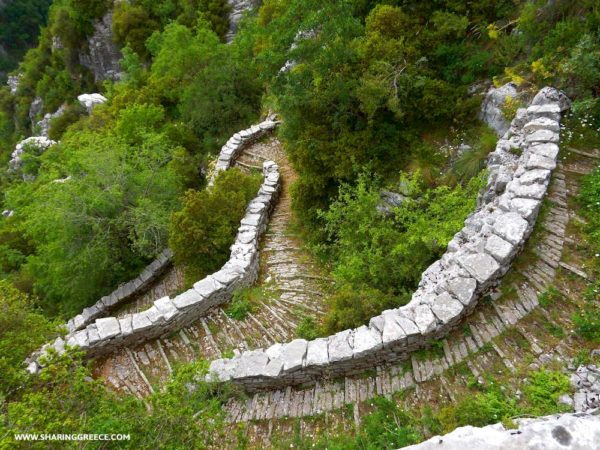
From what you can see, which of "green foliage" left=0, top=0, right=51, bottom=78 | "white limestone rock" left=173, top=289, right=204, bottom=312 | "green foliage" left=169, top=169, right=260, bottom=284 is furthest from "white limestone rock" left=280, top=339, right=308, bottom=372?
"green foliage" left=0, top=0, right=51, bottom=78

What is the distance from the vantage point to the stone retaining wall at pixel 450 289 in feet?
20.6

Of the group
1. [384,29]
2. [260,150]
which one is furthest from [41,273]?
[384,29]

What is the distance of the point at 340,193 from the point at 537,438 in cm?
690

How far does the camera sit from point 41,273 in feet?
44.2

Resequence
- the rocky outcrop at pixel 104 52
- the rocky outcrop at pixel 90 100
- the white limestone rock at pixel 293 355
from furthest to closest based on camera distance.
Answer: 1. the rocky outcrop at pixel 104 52
2. the rocky outcrop at pixel 90 100
3. the white limestone rock at pixel 293 355

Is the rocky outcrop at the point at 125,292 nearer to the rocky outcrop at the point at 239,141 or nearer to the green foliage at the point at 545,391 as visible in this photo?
the rocky outcrop at the point at 239,141

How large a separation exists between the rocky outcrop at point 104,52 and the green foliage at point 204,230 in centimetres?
2924

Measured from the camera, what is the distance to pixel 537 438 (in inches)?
131

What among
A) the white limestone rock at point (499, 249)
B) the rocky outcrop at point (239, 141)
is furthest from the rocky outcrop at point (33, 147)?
the white limestone rock at point (499, 249)

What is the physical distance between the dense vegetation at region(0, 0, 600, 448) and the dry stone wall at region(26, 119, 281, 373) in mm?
425

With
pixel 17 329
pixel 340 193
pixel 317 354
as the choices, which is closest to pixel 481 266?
pixel 317 354

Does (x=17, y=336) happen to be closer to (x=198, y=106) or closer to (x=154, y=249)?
(x=154, y=249)

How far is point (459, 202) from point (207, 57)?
1510 cm

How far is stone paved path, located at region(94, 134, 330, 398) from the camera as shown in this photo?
8.68 metres
